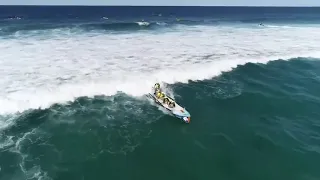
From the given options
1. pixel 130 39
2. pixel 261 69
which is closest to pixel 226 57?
pixel 261 69

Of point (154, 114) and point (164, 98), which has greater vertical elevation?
point (164, 98)

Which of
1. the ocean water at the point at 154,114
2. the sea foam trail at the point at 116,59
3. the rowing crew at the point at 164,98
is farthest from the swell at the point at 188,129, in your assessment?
the sea foam trail at the point at 116,59

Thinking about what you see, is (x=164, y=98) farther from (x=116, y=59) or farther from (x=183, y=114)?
(x=116, y=59)

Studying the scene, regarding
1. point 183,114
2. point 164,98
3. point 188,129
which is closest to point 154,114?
point 164,98

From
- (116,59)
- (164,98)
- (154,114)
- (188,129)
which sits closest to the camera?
(188,129)

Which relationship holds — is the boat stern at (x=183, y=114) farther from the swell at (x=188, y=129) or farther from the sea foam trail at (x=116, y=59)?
the sea foam trail at (x=116, y=59)

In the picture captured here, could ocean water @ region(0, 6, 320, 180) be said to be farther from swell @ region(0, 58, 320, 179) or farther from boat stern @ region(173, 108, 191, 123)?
boat stern @ region(173, 108, 191, 123)

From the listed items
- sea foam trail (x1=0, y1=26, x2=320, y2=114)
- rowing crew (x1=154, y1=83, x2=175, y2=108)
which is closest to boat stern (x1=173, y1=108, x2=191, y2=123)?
rowing crew (x1=154, y1=83, x2=175, y2=108)
